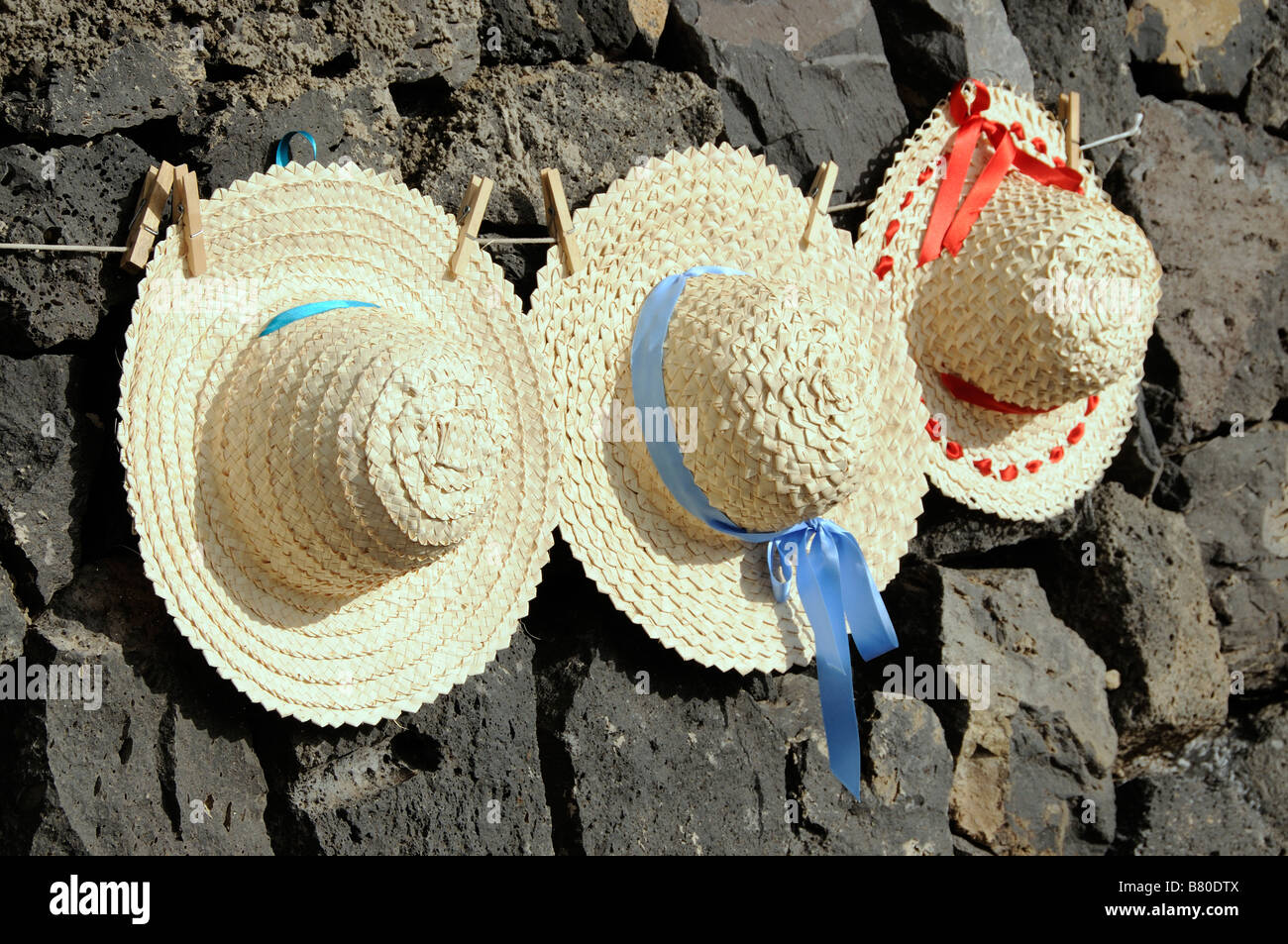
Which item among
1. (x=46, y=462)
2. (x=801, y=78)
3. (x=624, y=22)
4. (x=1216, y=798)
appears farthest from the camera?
(x=1216, y=798)

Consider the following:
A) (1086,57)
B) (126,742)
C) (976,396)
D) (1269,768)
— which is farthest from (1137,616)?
(126,742)

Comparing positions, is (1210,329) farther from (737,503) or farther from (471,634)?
(471,634)

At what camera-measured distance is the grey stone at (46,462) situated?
217 centimetres

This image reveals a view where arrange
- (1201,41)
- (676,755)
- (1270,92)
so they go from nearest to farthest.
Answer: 1. (676,755)
2. (1201,41)
3. (1270,92)

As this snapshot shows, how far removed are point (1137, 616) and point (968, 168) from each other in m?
1.27

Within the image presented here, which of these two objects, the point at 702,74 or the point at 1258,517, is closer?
the point at 702,74

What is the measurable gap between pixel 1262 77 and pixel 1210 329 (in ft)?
2.94

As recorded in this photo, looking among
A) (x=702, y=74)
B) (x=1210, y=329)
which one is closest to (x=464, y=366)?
(x=702, y=74)

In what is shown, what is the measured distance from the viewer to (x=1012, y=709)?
3.40 m

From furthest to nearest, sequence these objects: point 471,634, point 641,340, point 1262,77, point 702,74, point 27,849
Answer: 1. point 1262,77
2. point 702,74
3. point 641,340
4. point 471,634
5. point 27,849

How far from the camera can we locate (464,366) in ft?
7.30

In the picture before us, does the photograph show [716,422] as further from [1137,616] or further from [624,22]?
[1137,616]

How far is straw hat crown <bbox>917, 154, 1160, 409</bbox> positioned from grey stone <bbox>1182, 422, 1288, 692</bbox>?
3.45 ft
